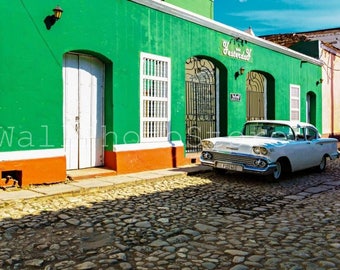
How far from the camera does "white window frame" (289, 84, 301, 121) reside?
54.3 ft

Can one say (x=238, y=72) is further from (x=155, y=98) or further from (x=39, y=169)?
(x=39, y=169)

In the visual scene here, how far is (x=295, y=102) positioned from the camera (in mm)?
16938

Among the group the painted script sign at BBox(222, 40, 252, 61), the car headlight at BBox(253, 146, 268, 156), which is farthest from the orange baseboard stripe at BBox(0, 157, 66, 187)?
the painted script sign at BBox(222, 40, 252, 61)

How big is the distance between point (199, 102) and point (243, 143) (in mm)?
4161

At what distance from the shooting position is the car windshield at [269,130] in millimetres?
9234

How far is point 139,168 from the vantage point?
9.26m

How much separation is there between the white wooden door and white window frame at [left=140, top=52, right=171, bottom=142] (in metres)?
1.10

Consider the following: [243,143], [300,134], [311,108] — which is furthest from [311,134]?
[311,108]

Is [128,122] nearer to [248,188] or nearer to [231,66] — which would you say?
[248,188]

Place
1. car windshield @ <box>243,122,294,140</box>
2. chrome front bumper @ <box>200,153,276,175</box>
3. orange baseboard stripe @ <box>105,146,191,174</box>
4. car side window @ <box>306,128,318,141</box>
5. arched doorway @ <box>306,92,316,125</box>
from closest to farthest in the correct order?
chrome front bumper @ <box>200,153,276,175</box>, orange baseboard stripe @ <box>105,146,191,174</box>, car windshield @ <box>243,122,294,140</box>, car side window @ <box>306,128,318,141</box>, arched doorway @ <box>306,92,316,125</box>

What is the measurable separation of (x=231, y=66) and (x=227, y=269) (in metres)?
9.90

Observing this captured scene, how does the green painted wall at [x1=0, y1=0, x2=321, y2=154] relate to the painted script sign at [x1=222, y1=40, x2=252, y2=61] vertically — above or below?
below

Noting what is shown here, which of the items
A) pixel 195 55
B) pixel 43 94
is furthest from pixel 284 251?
pixel 195 55

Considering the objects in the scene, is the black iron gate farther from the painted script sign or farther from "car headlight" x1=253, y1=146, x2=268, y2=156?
"car headlight" x1=253, y1=146, x2=268, y2=156
